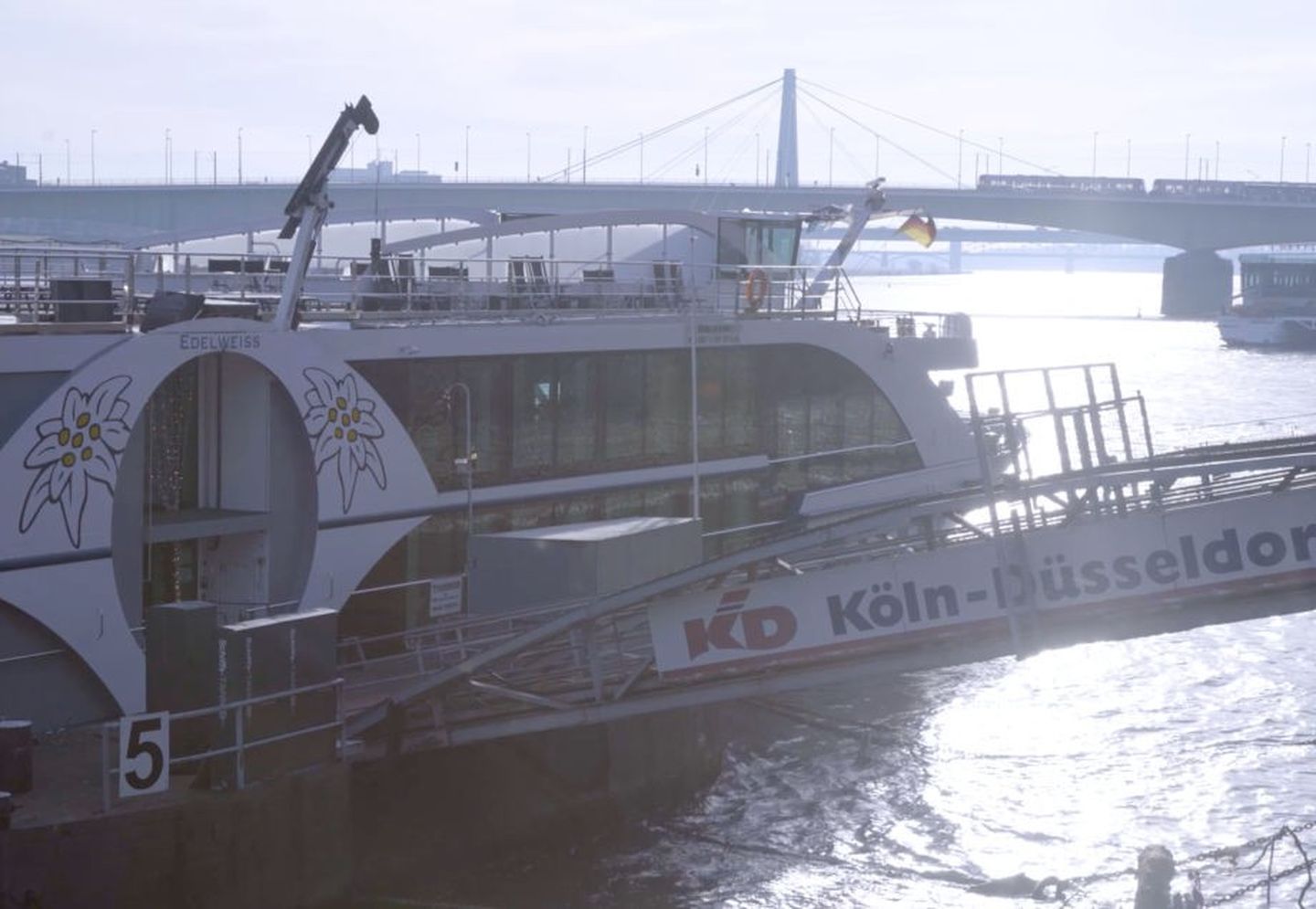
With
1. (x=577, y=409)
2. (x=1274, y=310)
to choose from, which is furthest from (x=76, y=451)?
(x=1274, y=310)

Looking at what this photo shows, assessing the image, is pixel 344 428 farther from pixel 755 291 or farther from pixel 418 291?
pixel 755 291

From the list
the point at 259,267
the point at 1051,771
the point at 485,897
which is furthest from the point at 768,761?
the point at 259,267

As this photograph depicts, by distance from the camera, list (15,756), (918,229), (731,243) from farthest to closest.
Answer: (918,229)
(731,243)
(15,756)

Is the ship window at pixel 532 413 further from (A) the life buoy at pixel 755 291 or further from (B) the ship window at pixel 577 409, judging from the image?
(A) the life buoy at pixel 755 291

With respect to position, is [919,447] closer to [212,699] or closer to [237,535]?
[237,535]

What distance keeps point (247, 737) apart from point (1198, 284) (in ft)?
367

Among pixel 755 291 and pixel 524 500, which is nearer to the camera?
pixel 524 500

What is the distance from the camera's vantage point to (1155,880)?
1010cm

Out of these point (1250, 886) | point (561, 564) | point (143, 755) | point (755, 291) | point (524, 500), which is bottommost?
point (1250, 886)

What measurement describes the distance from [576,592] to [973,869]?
4.62 meters

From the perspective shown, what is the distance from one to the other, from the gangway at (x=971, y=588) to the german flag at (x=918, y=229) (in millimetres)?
15306

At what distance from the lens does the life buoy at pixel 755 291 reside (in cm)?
2456

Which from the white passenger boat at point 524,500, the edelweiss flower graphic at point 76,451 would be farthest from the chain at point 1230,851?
the edelweiss flower graphic at point 76,451

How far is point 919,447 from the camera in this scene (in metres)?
26.1
